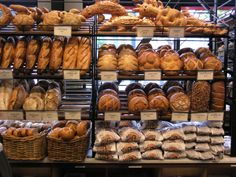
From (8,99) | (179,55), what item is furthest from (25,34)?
(179,55)

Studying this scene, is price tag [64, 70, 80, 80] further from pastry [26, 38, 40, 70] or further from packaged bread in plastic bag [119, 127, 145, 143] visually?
packaged bread in plastic bag [119, 127, 145, 143]

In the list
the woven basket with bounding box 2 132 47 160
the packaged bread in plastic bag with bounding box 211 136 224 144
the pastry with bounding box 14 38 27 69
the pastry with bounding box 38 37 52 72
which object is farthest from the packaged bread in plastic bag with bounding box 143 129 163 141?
the pastry with bounding box 14 38 27 69

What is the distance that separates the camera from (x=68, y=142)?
2.24 meters

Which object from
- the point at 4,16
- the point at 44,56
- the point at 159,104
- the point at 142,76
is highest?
the point at 4,16

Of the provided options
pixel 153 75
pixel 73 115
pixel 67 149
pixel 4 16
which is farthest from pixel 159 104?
pixel 4 16

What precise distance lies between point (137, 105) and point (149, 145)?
34cm

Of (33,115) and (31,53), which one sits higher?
(31,53)

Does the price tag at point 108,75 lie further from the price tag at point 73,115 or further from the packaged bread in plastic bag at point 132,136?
the packaged bread in plastic bag at point 132,136

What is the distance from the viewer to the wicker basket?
88.6 inches

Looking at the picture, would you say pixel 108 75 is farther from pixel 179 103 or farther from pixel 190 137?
pixel 190 137

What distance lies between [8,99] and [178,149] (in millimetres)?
1433

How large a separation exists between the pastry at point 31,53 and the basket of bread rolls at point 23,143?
20.4 inches

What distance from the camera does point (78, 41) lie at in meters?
2.47

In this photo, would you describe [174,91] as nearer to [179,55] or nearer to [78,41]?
[179,55]
